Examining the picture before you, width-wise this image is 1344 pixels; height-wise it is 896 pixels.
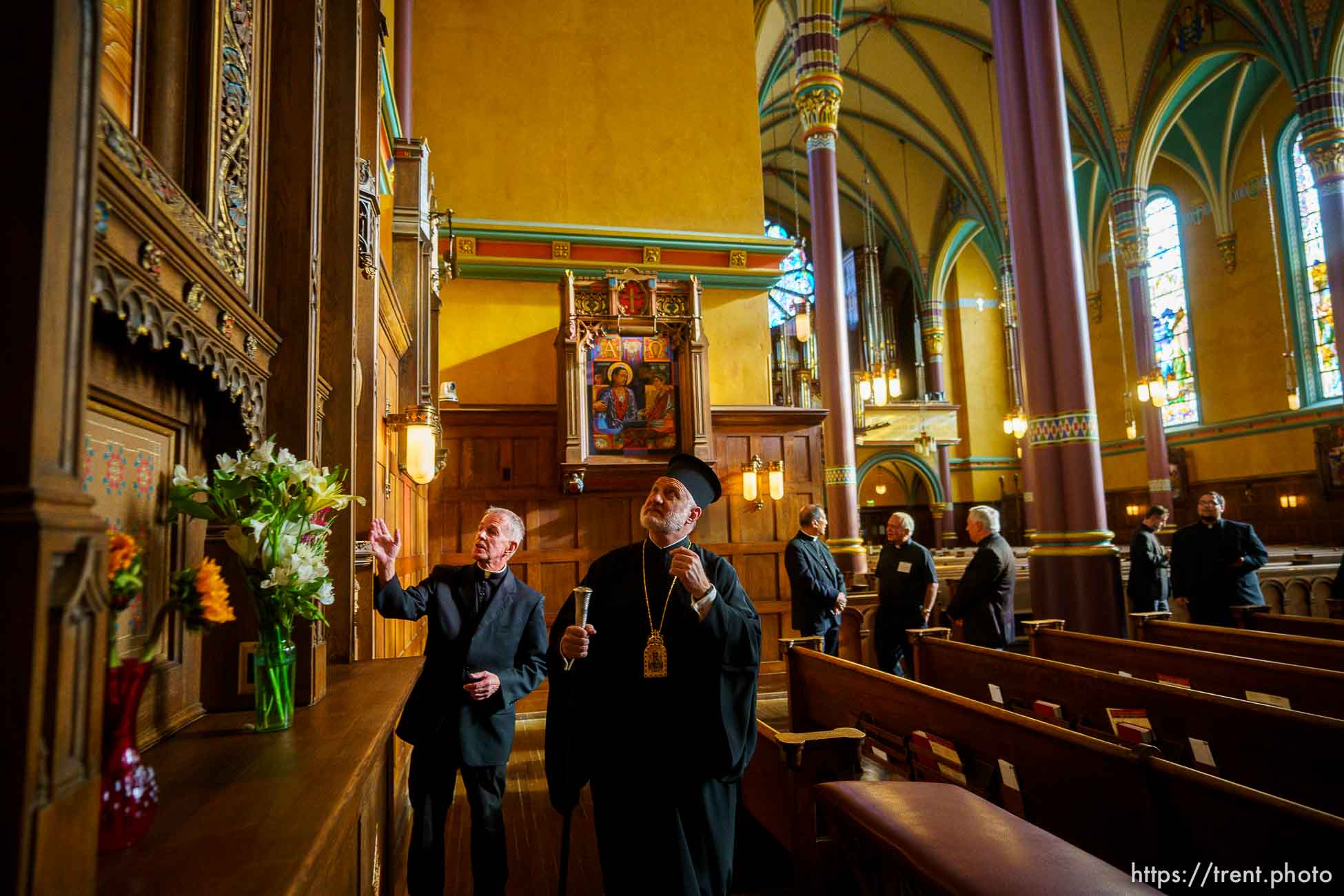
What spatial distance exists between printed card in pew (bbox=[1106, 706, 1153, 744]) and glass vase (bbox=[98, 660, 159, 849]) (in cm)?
330

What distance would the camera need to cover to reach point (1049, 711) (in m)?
3.62

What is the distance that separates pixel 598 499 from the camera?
8.17 metres

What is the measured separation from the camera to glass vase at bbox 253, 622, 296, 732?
1.82 meters

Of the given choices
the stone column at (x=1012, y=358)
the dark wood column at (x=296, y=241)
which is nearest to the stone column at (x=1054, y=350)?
the dark wood column at (x=296, y=241)

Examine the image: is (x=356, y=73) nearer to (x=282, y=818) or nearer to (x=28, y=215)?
(x=28, y=215)

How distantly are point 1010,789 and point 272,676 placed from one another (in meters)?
2.45

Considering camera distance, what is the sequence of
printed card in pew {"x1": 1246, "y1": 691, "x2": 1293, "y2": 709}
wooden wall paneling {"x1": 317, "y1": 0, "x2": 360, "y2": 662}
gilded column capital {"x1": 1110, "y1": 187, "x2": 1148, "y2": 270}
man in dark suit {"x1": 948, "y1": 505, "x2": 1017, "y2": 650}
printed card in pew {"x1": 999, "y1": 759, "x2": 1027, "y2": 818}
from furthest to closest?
gilded column capital {"x1": 1110, "y1": 187, "x2": 1148, "y2": 270}, man in dark suit {"x1": 948, "y1": 505, "x2": 1017, "y2": 650}, printed card in pew {"x1": 1246, "y1": 691, "x2": 1293, "y2": 709}, wooden wall paneling {"x1": 317, "y1": 0, "x2": 360, "y2": 662}, printed card in pew {"x1": 999, "y1": 759, "x2": 1027, "y2": 818}

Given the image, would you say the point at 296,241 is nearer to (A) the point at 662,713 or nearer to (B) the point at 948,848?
(A) the point at 662,713

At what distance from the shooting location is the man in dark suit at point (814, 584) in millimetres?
6160

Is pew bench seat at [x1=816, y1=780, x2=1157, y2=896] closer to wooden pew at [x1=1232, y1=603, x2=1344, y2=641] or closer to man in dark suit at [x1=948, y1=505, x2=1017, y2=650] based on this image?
wooden pew at [x1=1232, y1=603, x2=1344, y2=641]

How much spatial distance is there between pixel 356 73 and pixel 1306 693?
462cm

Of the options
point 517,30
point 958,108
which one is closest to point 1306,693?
point 517,30

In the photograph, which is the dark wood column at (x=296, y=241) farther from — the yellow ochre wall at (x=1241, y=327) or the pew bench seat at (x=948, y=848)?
the yellow ochre wall at (x=1241, y=327)

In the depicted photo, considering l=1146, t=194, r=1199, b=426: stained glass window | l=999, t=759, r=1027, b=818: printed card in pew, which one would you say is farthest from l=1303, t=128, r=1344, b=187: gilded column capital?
l=999, t=759, r=1027, b=818: printed card in pew
